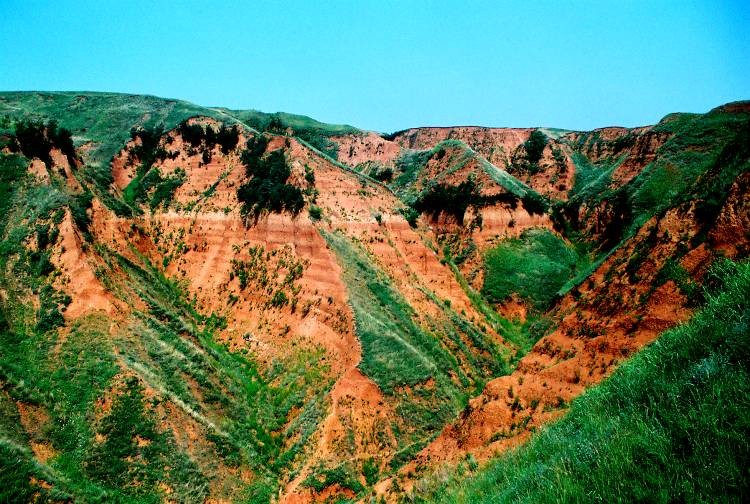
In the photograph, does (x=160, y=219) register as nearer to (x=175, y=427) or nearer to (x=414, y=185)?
(x=175, y=427)

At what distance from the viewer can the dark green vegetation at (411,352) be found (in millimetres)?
24391

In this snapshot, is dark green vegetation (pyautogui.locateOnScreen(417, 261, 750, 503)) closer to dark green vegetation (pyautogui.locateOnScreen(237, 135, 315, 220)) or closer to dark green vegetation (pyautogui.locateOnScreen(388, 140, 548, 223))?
dark green vegetation (pyautogui.locateOnScreen(237, 135, 315, 220))

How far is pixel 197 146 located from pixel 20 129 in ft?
42.9

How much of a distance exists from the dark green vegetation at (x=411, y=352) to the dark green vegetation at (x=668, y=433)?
14328mm

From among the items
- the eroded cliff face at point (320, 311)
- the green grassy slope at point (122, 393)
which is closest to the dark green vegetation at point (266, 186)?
the eroded cliff face at point (320, 311)

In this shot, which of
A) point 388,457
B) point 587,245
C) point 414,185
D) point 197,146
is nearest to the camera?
point 388,457

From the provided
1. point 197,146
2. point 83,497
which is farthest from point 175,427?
point 197,146

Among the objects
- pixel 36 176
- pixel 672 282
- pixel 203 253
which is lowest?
pixel 203 253

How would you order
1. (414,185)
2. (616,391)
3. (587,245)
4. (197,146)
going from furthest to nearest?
(414,185) → (587,245) → (197,146) → (616,391)

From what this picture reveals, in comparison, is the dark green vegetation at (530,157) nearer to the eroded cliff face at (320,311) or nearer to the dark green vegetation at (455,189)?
the dark green vegetation at (455,189)

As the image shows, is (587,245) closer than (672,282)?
No

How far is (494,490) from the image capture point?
398 inches

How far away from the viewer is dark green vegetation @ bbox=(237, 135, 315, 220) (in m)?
32.6

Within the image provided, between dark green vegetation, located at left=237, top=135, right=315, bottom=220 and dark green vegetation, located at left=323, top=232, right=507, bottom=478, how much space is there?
168 inches
